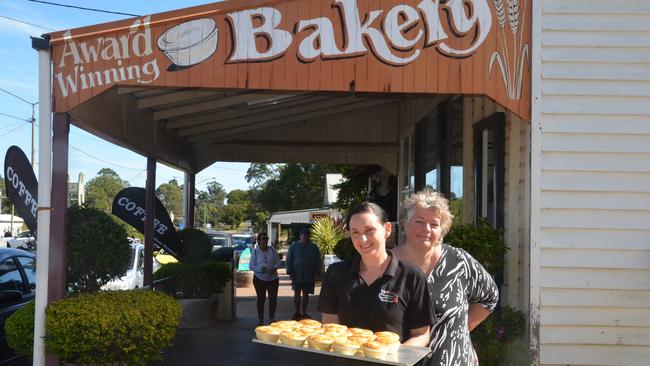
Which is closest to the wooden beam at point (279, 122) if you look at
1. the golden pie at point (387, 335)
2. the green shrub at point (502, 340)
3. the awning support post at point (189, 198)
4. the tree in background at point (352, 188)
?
the awning support post at point (189, 198)

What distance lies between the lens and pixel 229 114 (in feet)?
31.5

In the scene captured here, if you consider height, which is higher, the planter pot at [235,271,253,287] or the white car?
the white car

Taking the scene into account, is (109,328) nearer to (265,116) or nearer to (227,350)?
(227,350)

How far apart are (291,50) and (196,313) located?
6604 millimetres

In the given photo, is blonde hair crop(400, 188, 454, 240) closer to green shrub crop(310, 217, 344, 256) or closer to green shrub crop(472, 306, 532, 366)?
green shrub crop(472, 306, 532, 366)

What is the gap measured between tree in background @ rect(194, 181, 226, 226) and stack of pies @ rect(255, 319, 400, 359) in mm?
86857

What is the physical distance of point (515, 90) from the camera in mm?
5242

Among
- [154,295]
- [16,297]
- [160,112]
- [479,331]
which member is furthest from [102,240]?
[479,331]

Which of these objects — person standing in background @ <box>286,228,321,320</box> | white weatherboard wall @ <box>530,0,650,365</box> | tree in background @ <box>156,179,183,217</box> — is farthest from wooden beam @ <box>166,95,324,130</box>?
tree in background @ <box>156,179,183,217</box>

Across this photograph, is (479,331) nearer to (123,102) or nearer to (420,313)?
(420,313)

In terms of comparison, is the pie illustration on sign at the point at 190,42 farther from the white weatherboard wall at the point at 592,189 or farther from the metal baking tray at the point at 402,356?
the metal baking tray at the point at 402,356

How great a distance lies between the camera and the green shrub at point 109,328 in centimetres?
511

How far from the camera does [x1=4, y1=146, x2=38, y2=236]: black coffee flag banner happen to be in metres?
6.27

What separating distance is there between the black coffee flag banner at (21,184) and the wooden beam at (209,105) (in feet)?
8.04
